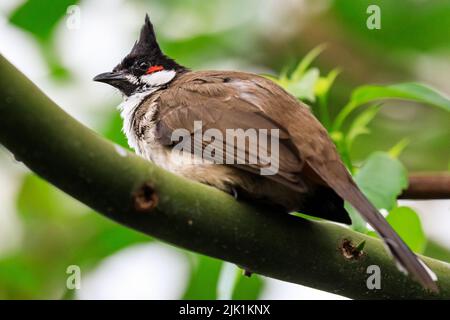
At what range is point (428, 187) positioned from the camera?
10.8 feet

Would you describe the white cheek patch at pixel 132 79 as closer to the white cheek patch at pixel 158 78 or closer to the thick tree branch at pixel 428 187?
the white cheek patch at pixel 158 78

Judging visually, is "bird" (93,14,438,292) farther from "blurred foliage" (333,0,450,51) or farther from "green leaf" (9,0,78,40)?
"blurred foliage" (333,0,450,51)

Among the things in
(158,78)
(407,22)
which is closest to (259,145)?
(158,78)

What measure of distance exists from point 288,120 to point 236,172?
32cm

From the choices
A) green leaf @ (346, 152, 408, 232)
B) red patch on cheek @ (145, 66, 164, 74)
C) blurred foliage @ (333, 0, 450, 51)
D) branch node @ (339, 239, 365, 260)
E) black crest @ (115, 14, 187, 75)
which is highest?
blurred foliage @ (333, 0, 450, 51)

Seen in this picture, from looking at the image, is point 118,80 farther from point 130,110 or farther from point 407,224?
point 407,224

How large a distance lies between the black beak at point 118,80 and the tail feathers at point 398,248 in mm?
1621

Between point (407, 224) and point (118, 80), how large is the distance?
64.6 inches

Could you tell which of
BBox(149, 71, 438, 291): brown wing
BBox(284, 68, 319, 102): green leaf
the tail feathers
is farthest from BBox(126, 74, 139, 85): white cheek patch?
the tail feathers

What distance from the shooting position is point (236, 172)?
2.71m

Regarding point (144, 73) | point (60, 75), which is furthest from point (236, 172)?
point (60, 75)

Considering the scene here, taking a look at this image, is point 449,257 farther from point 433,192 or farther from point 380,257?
point 380,257

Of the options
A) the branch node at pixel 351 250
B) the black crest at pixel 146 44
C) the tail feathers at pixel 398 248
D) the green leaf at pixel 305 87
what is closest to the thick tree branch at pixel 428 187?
the green leaf at pixel 305 87

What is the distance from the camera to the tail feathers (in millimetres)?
2205
